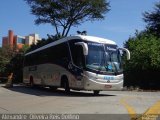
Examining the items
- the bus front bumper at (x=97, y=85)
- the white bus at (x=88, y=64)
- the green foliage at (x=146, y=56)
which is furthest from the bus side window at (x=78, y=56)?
the green foliage at (x=146, y=56)

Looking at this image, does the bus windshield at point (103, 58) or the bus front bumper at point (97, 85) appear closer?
the bus front bumper at point (97, 85)

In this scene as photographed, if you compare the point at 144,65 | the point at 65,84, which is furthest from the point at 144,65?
the point at 65,84

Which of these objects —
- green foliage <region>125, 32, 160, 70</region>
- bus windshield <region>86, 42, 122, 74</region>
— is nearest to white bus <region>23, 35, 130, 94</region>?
bus windshield <region>86, 42, 122, 74</region>

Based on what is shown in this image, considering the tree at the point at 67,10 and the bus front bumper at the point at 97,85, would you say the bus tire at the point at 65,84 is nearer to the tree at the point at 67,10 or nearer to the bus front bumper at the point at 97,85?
the bus front bumper at the point at 97,85

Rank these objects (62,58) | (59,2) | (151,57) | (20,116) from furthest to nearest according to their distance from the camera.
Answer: (59,2) < (151,57) < (62,58) < (20,116)

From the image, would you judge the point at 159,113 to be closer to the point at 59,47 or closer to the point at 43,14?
the point at 59,47

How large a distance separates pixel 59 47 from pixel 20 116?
1224 cm

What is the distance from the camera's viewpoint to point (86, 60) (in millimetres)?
21438

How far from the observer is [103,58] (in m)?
21.8

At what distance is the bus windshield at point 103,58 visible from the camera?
21.5 m

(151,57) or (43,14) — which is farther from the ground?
(43,14)

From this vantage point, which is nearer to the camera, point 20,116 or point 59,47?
point 20,116

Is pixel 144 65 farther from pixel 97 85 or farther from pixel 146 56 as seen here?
pixel 97 85

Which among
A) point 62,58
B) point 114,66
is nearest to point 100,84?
point 114,66
